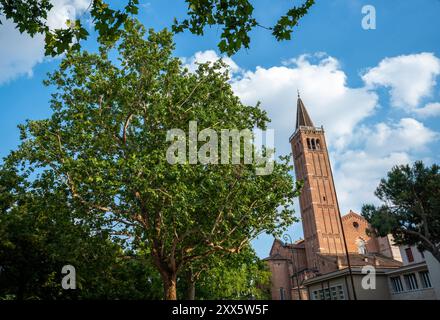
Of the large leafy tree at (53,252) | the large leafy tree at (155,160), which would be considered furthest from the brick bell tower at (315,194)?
the large leafy tree at (155,160)

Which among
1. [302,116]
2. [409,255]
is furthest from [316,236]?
[409,255]

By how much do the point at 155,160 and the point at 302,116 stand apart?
78479mm

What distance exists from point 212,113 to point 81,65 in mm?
7447

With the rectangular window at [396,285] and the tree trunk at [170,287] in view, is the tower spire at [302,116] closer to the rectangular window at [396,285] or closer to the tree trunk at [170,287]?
the rectangular window at [396,285]

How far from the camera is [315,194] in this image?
7944 centimetres

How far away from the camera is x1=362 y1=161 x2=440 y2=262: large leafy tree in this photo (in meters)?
28.2

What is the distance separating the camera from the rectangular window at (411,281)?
39487 mm

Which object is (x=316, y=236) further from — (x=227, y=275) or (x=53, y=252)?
(x=53, y=252)

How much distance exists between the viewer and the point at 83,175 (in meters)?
16.1

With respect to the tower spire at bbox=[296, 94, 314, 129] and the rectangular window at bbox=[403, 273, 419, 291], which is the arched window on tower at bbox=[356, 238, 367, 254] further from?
the rectangular window at bbox=[403, 273, 419, 291]

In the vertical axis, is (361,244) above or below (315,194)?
→ below

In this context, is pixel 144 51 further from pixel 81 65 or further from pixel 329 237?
pixel 329 237

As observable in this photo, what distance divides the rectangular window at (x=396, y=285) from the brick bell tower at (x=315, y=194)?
26.4 m

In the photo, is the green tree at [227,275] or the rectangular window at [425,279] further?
the rectangular window at [425,279]
